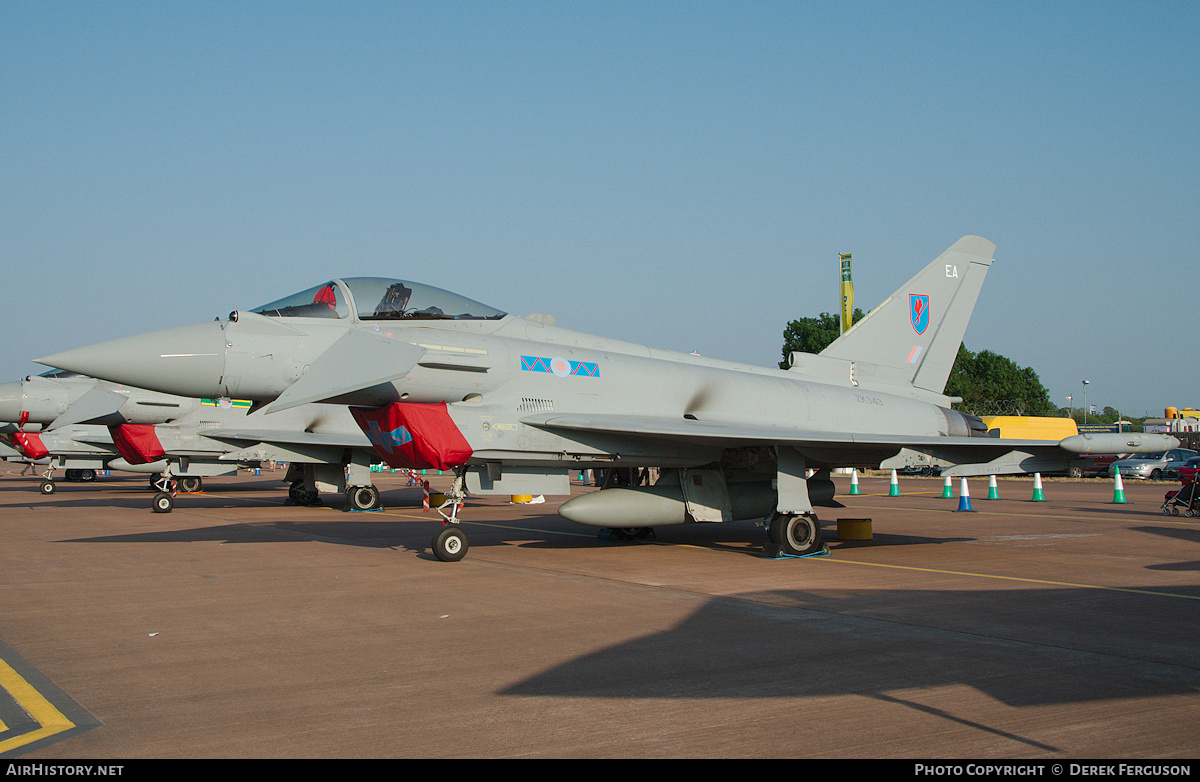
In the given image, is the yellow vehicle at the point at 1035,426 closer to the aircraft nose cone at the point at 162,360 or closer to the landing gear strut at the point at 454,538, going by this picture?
the landing gear strut at the point at 454,538

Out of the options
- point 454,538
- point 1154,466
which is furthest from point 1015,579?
point 1154,466

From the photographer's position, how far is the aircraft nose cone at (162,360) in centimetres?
862

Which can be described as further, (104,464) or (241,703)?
(104,464)

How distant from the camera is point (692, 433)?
402 inches

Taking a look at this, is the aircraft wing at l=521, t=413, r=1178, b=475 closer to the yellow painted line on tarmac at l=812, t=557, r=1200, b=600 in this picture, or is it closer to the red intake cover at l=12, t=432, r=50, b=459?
the yellow painted line on tarmac at l=812, t=557, r=1200, b=600

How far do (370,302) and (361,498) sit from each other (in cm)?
1223

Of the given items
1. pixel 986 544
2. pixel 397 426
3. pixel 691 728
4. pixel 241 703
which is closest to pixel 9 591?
pixel 397 426

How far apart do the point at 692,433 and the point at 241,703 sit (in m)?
6.46

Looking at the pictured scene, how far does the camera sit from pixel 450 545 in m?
10.4

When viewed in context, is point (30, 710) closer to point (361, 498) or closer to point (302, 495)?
point (361, 498)

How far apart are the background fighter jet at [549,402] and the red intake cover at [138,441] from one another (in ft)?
42.8

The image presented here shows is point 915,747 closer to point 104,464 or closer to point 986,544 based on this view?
point 986,544

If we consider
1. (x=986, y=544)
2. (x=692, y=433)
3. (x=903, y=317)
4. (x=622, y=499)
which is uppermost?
(x=903, y=317)

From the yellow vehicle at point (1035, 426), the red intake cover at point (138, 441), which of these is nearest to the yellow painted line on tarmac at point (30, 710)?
the red intake cover at point (138, 441)
